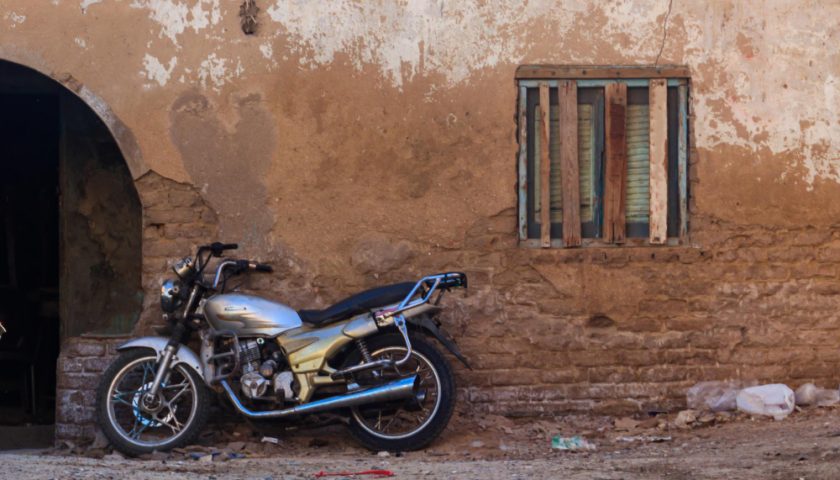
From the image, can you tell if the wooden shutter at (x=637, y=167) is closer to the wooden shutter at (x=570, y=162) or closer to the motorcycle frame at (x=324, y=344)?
the wooden shutter at (x=570, y=162)

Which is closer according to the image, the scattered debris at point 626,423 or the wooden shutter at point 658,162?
the scattered debris at point 626,423

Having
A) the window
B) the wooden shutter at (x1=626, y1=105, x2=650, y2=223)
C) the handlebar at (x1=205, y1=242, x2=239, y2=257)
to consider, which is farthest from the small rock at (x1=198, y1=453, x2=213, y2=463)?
the wooden shutter at (x1=626, y1=105, x2=650, y2=223)

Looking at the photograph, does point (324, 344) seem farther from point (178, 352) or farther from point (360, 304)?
point (178, 352)

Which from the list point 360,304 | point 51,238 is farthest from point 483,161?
point 51,238

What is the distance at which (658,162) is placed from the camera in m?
7.33

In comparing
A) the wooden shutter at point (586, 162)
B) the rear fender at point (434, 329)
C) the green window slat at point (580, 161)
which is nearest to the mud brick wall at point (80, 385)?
the rear fender at point (434, 329)

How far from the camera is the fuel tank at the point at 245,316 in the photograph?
671 cm

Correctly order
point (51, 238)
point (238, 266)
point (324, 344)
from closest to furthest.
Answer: point (324, 344)
point (238, 266)
point (51, 238)

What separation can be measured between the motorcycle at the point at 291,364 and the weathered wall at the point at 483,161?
429 millimetres

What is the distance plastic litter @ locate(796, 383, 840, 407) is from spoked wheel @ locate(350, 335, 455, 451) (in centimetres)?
225

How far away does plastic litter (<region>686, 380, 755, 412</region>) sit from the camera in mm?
7320

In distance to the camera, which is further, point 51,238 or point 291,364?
point 51,238

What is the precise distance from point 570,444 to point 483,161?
69.1 inches

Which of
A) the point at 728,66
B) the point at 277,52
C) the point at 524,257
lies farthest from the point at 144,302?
the point at 728,66
